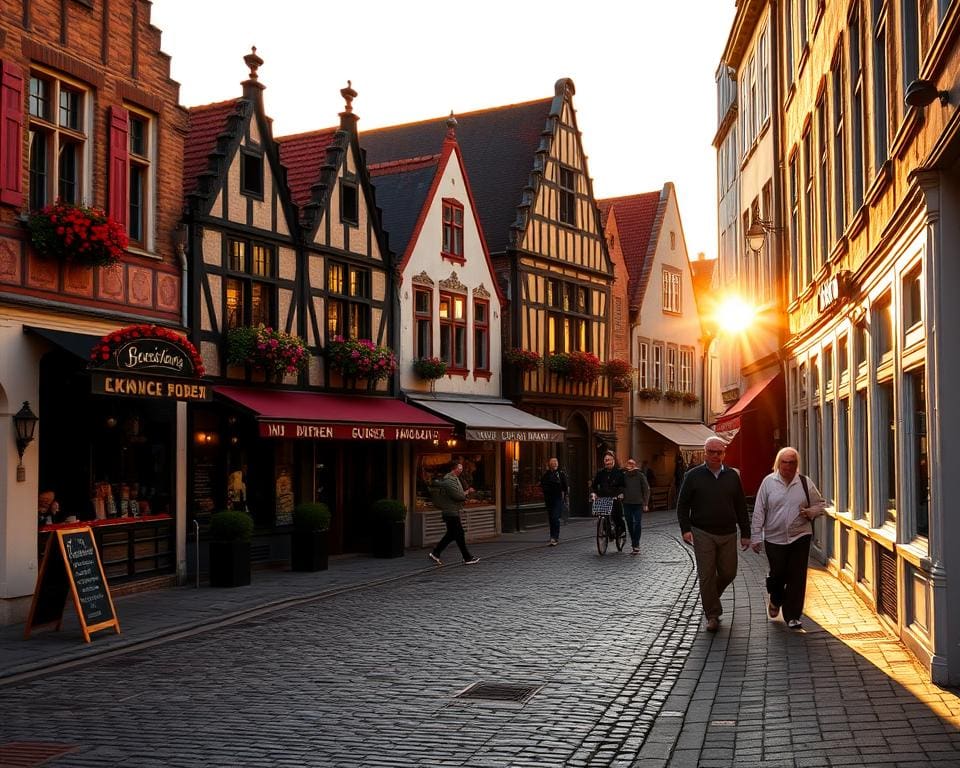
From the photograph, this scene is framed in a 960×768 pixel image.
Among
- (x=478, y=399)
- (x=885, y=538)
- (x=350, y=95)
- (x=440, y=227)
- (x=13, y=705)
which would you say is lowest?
(x=13, y=705)

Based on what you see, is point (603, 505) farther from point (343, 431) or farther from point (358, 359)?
point (358, 359)

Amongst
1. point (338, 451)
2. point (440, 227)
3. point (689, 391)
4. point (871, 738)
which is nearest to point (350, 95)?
point (440, 227)

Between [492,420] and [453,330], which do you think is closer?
[492,420]

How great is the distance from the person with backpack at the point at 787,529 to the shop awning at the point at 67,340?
8059 mm

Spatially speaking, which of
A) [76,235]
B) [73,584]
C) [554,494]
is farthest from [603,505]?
[73,584]

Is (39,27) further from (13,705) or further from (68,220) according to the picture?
(13,705)

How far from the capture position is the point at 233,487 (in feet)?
63.2

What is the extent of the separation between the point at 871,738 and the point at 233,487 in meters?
13.8

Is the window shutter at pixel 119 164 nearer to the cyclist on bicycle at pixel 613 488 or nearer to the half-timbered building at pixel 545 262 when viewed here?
the cyclist on bicycle at pixel 613 488

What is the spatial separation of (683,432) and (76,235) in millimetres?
29198

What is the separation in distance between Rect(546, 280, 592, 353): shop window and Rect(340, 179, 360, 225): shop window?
9551 millimetres

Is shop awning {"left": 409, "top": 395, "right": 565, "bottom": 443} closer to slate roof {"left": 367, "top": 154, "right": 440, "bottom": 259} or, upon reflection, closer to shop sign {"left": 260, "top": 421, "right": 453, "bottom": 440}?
shop sign {"left": 260, "top": 421, "right": 453, "bottom": 440}

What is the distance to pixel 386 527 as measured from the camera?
70.9 feet

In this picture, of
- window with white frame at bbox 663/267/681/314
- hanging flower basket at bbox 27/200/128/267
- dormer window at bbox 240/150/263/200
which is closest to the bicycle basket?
dormer window at bbox 240/150/263/200
